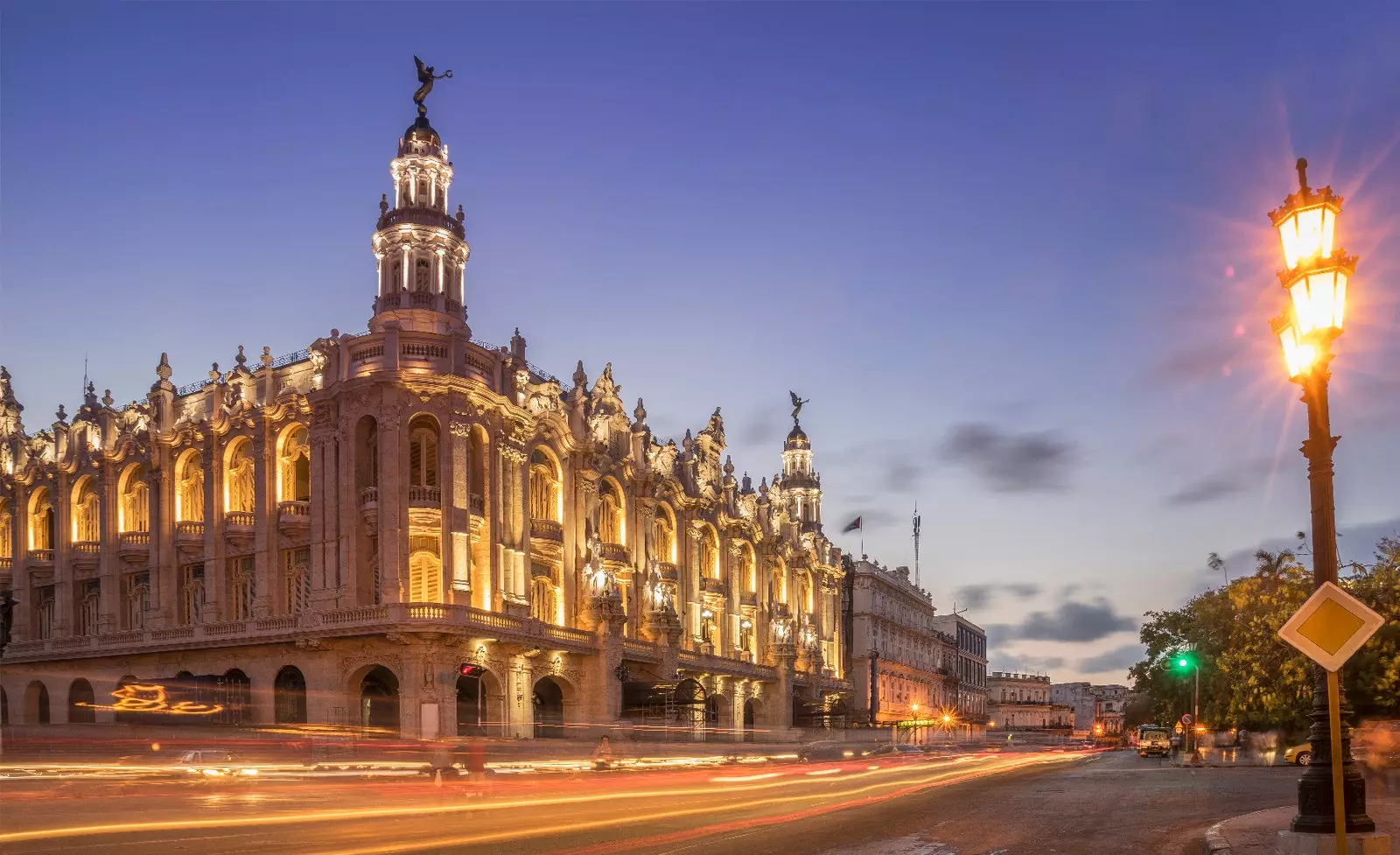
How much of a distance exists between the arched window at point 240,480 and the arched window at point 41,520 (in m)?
14.2

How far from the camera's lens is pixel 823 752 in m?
71.0

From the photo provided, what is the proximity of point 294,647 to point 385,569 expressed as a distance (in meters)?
5.55

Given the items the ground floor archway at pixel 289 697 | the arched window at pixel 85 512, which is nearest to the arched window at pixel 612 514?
the ground floor archway at pixel 289 697

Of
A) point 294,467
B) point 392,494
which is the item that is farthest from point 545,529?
point 294,467

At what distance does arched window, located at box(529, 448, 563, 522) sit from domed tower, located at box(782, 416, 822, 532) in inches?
1453

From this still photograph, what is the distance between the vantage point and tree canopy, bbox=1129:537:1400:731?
112ft

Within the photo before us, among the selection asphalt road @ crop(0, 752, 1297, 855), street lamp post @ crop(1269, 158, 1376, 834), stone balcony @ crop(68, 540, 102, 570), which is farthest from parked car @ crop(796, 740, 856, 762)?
street lamp post @ crop(1269, 158, 1376, 834)

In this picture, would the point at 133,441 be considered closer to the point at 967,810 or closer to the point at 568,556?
the point at 568,556

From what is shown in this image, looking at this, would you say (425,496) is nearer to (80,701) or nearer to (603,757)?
(603,757)

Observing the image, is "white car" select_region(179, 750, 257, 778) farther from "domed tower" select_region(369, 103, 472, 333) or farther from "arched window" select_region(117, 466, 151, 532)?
"arched window" select_region(117, 466, 151, 532)

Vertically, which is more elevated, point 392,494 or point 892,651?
point 392,494

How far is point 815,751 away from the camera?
6962 cm

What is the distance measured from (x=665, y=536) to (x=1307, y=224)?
5935 cm

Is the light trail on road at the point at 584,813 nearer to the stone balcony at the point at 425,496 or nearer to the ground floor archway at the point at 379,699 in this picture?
the ground floor archway at the point at 379,699
